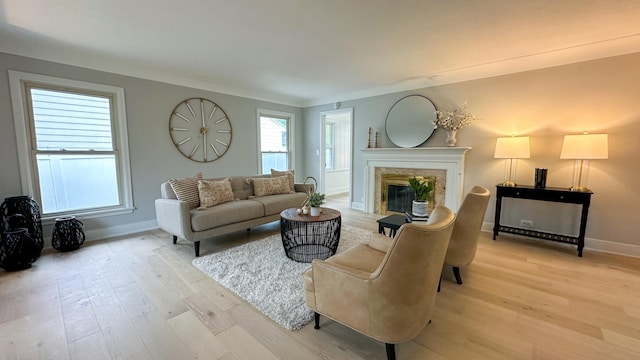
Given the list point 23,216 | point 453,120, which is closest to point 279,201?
point 23,216

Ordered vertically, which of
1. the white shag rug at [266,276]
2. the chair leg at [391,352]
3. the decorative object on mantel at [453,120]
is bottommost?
the white shag rug at [266,276]

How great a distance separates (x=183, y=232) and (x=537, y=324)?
10.9ft

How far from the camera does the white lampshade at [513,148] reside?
332 centimetres

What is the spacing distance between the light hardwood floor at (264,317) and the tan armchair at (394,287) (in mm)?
258

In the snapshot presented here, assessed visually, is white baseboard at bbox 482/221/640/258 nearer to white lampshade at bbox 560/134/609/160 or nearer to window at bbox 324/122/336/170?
white lampshade at bbox 560/134/609/160

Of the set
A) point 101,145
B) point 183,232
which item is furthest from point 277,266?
point 101,145

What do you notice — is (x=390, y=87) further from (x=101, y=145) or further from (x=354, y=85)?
(x=101, y=145)

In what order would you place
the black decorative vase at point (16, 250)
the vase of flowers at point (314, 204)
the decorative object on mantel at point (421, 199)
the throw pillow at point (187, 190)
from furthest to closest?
the throw pillow at point (187, 190) → the vase of flowers at point (314, 204) → the decorative object on mantel at point (421, 199) → the black decorative vase at point (16, 250)

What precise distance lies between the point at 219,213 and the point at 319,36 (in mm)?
2332

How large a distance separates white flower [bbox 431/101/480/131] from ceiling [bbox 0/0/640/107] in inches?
19.0

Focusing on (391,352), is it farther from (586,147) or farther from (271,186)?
(586,147)

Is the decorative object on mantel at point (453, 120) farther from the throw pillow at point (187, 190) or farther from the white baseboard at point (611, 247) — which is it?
the throw pillow at point (187, 190)

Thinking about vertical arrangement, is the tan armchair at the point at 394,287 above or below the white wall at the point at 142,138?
below

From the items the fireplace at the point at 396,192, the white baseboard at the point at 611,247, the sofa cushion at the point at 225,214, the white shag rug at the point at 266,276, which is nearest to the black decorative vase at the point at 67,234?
the sofa cushion at the point at 225,214
